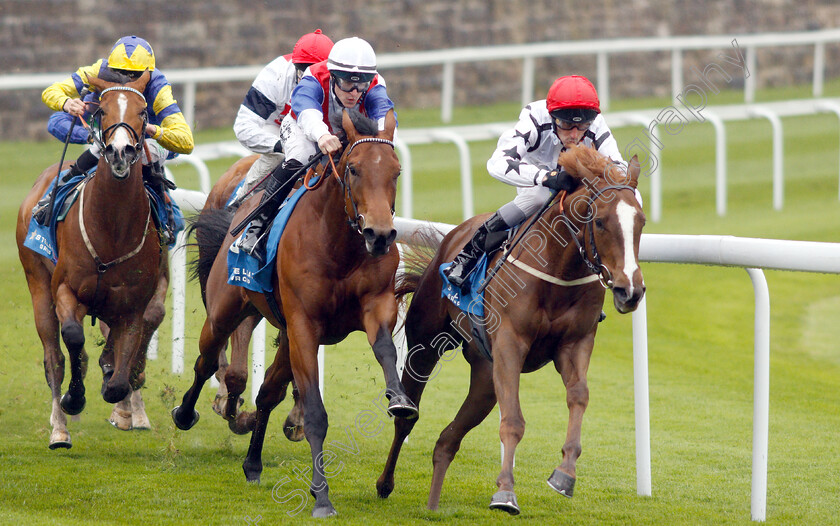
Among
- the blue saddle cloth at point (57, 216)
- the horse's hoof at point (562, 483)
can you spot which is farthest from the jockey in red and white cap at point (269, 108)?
the horse's hoof at point (562, 483)

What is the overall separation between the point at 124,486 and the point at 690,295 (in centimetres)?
529

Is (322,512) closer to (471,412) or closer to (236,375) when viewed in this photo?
(471,412)

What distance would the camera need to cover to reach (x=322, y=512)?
4.39 metres

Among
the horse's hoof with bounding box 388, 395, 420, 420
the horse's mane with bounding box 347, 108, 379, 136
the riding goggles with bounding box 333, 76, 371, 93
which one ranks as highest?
the riding goggles with bounding box 333, 76, 371, 93

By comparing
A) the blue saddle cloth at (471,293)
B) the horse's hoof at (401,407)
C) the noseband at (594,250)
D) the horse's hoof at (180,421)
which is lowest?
the horse's hoof at (180,421)

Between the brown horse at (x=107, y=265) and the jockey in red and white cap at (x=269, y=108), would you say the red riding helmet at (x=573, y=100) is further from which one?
the brown horse at (x=107, y=265)

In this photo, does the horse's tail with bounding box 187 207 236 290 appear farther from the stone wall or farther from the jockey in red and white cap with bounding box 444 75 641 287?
the stone wall

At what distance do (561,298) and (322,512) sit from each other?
122 centimetres

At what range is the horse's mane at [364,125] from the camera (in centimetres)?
439

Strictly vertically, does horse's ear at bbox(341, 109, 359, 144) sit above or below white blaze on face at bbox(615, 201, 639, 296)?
above

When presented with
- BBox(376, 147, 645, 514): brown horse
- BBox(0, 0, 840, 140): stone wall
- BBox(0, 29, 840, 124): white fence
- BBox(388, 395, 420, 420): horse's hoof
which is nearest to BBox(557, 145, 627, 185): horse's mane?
BBox(376, 147, 645, 514): brown horse

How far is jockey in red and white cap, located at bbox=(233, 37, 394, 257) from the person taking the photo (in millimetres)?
4559

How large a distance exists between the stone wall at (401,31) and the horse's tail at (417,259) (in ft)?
25.9

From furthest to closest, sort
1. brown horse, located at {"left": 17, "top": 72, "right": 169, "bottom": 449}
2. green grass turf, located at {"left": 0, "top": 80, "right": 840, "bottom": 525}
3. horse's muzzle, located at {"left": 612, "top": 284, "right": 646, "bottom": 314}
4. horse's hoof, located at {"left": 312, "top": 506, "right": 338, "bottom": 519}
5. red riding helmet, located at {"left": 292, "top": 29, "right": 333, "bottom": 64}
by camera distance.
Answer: red riding helmet, located at {"left": 292, "top": 29, "right": 333, "bottom": 64} < brown horse, located at {"left": 17, "top": 72, "right": 169, "bottom": 449} < green grass turf, located at {"left": 0, "top": 80, "right": 840, "bottom": 525} < horse's hoof, located at {"left": 312, "top": 506, "right": 338, "bottom": 519} < horse's muzzle, located at {"left": 612, "top": 284, "right": 646, "bottom": 314}
